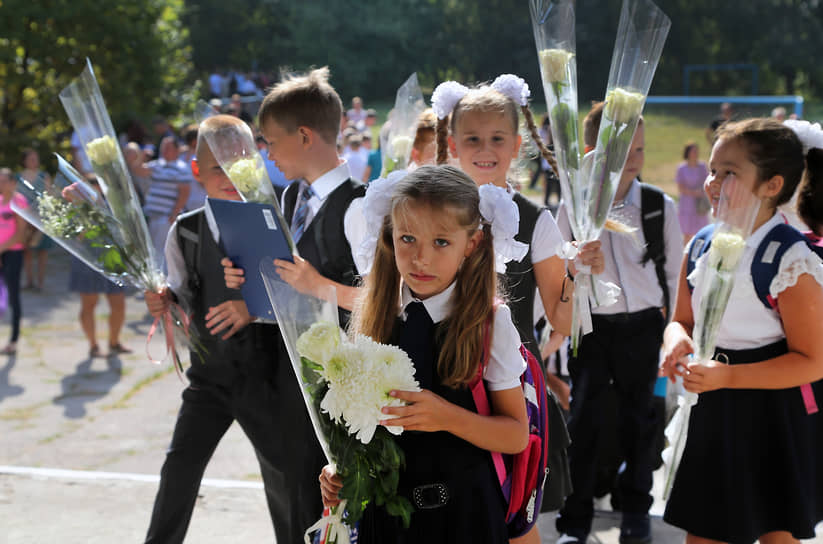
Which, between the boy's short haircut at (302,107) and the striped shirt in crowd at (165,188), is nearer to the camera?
the boy's short haircut at (302,107)

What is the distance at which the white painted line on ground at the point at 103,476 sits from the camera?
16.5 feet

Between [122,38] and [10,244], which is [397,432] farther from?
[122,38]

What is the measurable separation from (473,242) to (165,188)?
25.3 ft

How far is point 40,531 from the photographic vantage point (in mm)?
4422

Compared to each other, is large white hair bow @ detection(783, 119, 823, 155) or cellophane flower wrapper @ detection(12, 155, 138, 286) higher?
large white hair bow @ detection(783, 119, 823, 155)

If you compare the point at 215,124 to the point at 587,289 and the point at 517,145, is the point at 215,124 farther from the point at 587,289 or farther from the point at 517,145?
the point at 587,289

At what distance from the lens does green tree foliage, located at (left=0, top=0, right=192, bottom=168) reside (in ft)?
51.3

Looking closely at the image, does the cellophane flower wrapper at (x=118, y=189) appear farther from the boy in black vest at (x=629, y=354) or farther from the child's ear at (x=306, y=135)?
the boy in black vest at (x=629, y=354)

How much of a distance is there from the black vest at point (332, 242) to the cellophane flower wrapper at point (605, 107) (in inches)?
34.3

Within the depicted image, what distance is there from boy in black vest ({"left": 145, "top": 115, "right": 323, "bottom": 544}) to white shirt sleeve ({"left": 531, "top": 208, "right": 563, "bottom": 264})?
112 centimetres

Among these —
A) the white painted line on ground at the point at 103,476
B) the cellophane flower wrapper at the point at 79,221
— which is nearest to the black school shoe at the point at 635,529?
the white painted line on ground at the point at 103,476

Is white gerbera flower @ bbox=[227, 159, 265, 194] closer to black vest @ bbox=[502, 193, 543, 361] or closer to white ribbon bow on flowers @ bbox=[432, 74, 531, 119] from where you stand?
white ribbon bow on flowers @ bbox=[432, 74, 531, 119]

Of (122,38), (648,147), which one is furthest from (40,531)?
(648,147)

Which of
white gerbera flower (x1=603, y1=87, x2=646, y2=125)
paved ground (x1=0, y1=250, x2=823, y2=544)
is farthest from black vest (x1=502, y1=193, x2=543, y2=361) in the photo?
paved ground (x1=0, y1=250, x2=823, y2=544)
